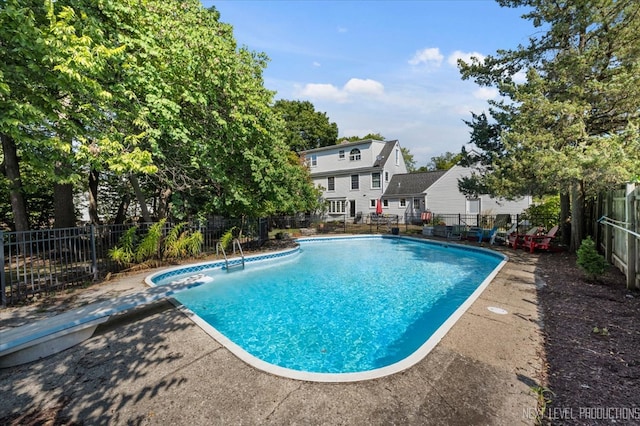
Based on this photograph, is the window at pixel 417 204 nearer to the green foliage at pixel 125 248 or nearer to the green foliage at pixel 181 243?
the green foliage at pixel 181 243

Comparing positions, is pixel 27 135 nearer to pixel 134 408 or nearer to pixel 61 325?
pixel 61 325

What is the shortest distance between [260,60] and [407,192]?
18196 millimetres

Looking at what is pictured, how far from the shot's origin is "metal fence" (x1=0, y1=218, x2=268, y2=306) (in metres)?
6.37

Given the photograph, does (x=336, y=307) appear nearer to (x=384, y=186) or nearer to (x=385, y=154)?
(x=384, y=186)

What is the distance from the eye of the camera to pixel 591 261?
7164 mm

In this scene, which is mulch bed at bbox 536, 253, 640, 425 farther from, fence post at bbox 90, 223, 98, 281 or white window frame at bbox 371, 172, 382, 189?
white window frame at bbox 371, 172, 382, 189

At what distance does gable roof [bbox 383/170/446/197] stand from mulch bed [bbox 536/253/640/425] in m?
20.4

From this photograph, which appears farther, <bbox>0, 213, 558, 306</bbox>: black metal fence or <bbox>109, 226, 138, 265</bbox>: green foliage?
<bbox>109, 226, 138, 265</bbox>: green foliage

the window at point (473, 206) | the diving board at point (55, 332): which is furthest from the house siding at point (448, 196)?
the diving board at point (55, 332)

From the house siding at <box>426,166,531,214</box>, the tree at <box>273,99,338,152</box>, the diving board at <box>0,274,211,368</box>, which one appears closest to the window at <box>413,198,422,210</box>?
the house siding at <box>426,166,531,214</box>

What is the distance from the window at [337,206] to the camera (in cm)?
3090

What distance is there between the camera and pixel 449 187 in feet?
89.0

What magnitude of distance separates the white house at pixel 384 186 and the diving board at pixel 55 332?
24704mm

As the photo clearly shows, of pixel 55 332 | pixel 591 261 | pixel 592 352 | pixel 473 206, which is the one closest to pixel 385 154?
pixel 473 206
